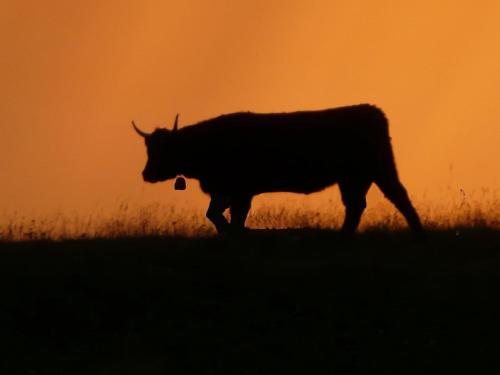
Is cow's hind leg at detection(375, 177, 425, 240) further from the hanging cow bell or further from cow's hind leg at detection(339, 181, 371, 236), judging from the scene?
the hanging cow bell

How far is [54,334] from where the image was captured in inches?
497

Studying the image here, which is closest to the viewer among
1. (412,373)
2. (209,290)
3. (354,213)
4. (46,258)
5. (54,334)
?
(412,373)

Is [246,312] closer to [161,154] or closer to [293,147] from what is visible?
[293,147]

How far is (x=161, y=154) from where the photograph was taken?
2058 cm

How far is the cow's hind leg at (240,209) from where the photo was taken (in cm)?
1844

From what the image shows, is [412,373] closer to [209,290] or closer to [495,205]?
[209,290]

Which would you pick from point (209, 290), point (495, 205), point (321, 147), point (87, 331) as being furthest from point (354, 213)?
point (87, 331)

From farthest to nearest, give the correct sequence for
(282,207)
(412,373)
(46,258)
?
(282,207)
(46,258)
(412,373)

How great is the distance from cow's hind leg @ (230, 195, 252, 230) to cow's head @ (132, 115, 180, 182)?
6.56 feet

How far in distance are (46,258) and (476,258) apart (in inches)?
188

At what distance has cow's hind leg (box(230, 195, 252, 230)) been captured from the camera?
60.5ft

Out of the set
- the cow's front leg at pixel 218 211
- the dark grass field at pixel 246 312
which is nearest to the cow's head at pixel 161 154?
the cow's front leg at pixel 218 211

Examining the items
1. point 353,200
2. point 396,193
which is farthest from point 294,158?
point 396,193

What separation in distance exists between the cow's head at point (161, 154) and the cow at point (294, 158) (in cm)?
38
